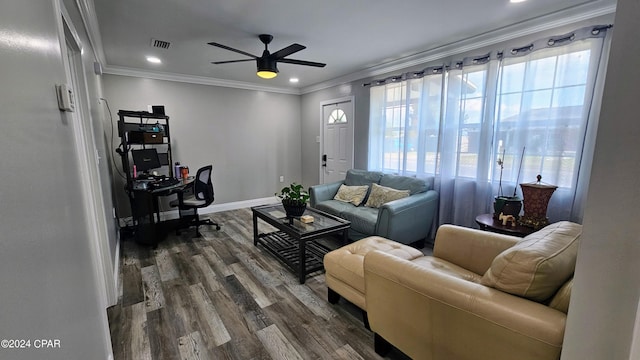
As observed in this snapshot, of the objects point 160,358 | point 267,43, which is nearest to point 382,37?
point 267,43

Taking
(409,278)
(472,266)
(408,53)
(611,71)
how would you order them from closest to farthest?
(611,71), (409,278), (472,266), (408,53)

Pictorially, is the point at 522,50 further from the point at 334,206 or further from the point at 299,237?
the point at 299,237

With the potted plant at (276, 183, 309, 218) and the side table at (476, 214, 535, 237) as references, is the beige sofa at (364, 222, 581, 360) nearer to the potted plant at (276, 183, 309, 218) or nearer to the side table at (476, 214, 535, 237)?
the side table at (476, 214, 535, 237)

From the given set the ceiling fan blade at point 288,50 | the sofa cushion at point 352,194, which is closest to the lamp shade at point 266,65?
the ceiling fan blade at point 288,50

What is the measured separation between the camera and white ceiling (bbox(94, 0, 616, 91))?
2.22 m

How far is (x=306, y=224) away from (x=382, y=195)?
1.23m

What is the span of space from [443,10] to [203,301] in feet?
10.6

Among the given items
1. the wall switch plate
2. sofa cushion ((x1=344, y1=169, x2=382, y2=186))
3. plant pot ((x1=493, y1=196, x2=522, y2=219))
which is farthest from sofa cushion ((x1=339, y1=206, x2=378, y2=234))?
the wall switch plate

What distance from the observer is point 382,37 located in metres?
2.93

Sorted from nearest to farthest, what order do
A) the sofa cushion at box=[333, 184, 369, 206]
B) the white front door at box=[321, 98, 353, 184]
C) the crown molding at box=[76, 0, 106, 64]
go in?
the crown molding at box=[76, 0, 106, 64] → the sofa cushion at box=[333, 184, 369, 206] → the white front door at box=[321, 98, 353, 184]

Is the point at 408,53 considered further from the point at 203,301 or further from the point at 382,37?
the point at 203,301

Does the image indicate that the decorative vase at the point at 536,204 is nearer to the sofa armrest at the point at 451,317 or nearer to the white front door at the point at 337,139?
the sofa armrest at the point at 451,317

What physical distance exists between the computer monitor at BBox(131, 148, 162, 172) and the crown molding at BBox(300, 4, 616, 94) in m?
3.44

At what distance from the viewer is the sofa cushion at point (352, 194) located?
12.5ft
